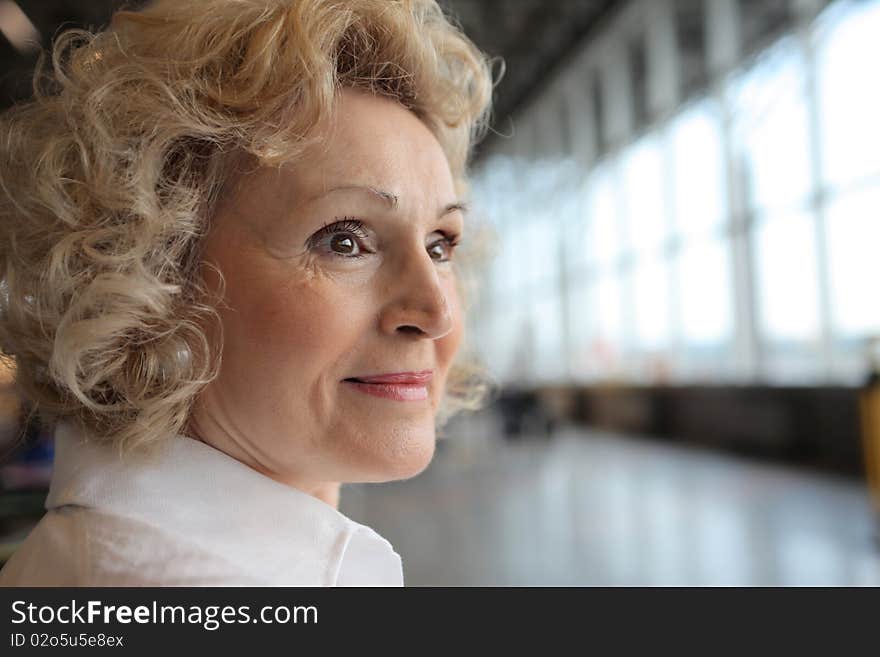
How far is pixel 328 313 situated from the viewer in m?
0.75

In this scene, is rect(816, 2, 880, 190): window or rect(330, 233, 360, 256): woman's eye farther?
rect(816, 2, 880, 190): window

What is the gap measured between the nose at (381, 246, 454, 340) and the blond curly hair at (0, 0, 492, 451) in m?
0.18

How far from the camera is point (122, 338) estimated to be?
2.55 ft

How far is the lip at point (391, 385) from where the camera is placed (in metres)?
0.79

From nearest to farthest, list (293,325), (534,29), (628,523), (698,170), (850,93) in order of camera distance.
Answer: (293,325)
(628,523)
(850,93)
(698,170)
(534,29)

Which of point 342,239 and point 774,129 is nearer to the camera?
point 342,239

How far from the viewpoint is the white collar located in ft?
2.19

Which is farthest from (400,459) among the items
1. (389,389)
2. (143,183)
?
(143,183)

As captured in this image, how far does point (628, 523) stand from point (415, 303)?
5.19 meters

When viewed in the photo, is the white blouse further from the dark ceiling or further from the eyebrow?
the dark ceiling

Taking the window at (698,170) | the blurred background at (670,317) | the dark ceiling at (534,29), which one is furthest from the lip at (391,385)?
the window at (698,170)

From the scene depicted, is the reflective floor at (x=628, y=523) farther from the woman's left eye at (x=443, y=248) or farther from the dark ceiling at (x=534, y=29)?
the dark ceiling at (x=534, y=29)

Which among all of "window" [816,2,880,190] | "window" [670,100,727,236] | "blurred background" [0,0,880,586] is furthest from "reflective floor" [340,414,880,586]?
"window" [670,100,727,236]

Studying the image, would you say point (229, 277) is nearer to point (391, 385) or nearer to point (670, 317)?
point (391, 385)
